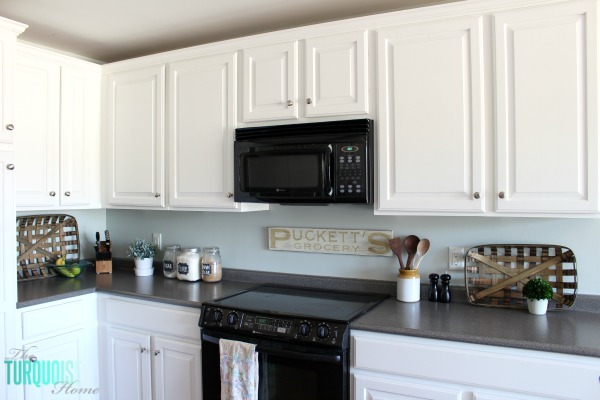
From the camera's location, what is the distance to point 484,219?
2240 mm

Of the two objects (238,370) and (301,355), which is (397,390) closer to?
(301,355)

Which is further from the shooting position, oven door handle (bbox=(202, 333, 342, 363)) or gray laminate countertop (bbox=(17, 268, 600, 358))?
oven door handle (bbox=(202, 333, 342, 363))

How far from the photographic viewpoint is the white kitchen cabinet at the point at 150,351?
7.55 ft

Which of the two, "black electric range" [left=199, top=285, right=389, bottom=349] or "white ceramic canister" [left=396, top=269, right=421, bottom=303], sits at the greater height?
"white ceramic canister" [left=396, top=269, right=421, bottom=303]

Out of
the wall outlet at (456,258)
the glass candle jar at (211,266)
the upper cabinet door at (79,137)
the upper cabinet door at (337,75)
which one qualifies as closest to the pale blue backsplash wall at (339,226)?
the wall outlet at (456,258)

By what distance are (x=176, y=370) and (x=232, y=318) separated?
0.53 m

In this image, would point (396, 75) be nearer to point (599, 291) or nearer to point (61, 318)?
point (599, 291)

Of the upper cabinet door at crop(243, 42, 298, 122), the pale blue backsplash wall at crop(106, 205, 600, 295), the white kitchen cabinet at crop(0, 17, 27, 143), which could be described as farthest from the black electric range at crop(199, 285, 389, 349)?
the white kitchen cabinet at crop(0, 17, 27, 143)

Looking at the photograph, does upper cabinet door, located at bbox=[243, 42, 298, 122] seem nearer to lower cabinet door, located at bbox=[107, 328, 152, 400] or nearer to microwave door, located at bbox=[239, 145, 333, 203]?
microwave door, located at bbox=[239, 145, 333, 203]

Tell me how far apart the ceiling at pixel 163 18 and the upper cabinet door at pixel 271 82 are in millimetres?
233

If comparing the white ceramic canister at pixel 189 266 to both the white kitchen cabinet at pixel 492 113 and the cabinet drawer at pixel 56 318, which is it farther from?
the white kitchen cabinet at pixel 492 113

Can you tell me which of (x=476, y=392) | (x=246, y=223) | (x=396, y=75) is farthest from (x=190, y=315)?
(x=396, y=75)

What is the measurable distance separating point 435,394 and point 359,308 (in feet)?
1.60

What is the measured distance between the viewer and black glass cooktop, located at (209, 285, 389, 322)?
203 cm
